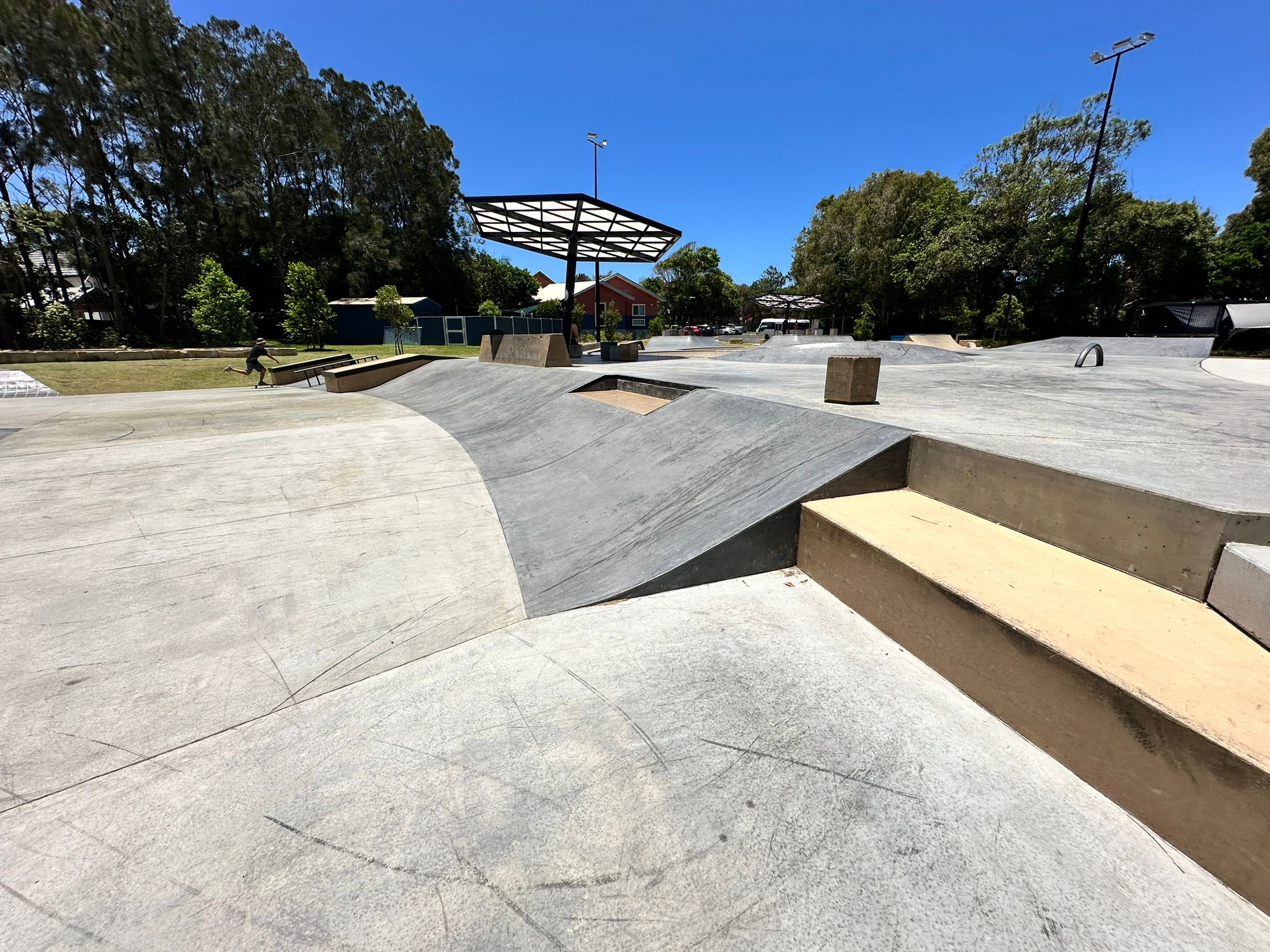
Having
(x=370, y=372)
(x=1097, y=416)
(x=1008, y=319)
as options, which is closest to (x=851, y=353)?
(x=1097, y=416)

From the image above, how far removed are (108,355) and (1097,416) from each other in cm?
3484

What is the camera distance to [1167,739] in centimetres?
179

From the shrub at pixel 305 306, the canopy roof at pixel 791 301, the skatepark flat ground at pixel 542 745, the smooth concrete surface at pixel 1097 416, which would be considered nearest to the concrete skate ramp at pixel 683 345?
the canopy roof at pixel 791 301

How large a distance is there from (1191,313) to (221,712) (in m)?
34.5

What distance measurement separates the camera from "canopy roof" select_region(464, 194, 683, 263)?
16.2 m

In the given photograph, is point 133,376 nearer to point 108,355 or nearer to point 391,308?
point 108,355

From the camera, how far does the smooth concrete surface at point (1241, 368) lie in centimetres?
938

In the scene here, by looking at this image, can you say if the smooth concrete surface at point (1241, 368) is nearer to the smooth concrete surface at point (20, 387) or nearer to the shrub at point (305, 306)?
the smooth concrete surface at point (20, 387)

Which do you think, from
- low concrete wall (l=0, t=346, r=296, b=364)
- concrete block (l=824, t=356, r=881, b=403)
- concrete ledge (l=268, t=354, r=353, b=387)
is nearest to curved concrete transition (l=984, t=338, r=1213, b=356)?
concrete block (l=824, t=356, r=881, b=403)

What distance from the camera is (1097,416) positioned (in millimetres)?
5418

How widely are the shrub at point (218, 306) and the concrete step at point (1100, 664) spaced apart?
114 ft

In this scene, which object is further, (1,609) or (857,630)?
(1,609)

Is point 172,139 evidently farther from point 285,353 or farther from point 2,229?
point 285,353

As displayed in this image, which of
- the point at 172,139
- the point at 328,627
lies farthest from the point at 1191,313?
the point at 172,139
